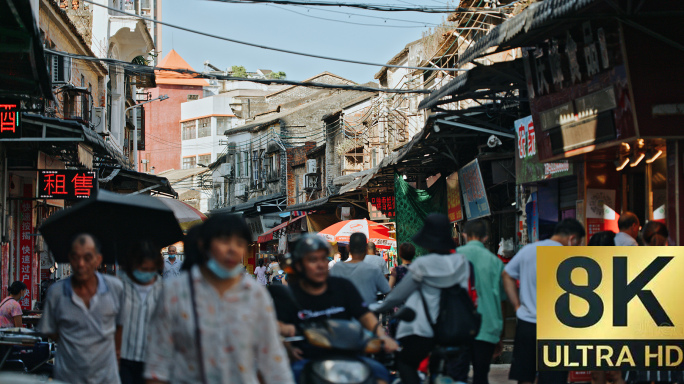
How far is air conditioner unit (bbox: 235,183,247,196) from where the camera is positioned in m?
58.8

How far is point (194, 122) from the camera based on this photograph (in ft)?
253

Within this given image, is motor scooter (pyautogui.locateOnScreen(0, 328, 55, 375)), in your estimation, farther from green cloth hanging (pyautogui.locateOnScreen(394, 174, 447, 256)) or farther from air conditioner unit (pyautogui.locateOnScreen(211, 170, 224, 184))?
air conditioner unit (pyautogui.locateOnScreen(211, 170, 224, 184))

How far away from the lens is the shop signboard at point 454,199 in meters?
19.9

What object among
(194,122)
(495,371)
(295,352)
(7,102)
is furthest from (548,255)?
(194,122)

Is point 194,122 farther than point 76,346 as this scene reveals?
Yes

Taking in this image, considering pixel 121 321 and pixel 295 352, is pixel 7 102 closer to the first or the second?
pixel 121 321

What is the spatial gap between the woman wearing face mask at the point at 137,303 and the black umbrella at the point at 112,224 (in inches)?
18.6

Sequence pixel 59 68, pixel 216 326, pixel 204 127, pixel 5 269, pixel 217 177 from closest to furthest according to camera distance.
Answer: pixel 216 326
pixel 5 269
pixel 59 68
pixel 217 177
pixel 204 127

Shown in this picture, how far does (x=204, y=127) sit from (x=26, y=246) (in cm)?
5562

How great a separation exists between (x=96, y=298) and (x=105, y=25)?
29271mm

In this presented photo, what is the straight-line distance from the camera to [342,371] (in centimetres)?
537

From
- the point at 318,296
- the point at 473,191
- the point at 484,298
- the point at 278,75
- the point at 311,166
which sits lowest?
the point at 484,298

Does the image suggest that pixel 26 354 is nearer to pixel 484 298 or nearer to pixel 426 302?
pixel 426 302

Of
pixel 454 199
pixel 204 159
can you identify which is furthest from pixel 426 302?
pixel 204 159
